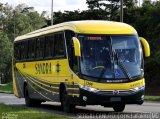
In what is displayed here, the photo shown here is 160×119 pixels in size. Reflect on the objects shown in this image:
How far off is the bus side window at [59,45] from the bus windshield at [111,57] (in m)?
1.71

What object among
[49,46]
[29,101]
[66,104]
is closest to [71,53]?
[66,104]

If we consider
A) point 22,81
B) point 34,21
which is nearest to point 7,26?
point 34,21

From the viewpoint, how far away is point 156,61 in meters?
55.9

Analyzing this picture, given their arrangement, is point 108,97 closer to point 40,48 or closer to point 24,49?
point 40,48

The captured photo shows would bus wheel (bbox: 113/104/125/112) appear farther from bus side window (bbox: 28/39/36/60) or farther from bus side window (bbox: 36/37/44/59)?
bus side window (bbox: 28/39/36/60)

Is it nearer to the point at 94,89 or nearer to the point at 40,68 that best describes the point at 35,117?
the point at 94,89

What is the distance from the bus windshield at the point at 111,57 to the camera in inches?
818

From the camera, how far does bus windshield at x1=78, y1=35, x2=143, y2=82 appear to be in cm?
2078

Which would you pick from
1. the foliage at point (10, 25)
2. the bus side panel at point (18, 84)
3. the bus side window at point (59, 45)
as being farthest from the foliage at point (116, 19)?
the bus side window at point (59, 45)

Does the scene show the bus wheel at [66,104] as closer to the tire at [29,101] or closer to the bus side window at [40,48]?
the bus side window at [40,48]

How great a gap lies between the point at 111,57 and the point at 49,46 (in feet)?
15.3

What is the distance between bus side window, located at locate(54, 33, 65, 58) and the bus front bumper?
8.84 feet

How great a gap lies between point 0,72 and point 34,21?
1508cm

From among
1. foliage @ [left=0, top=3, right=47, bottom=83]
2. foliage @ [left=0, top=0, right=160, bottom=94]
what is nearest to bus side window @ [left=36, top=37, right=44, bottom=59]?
foliage @ [left=0, top=0, right=160, bottom=94]
